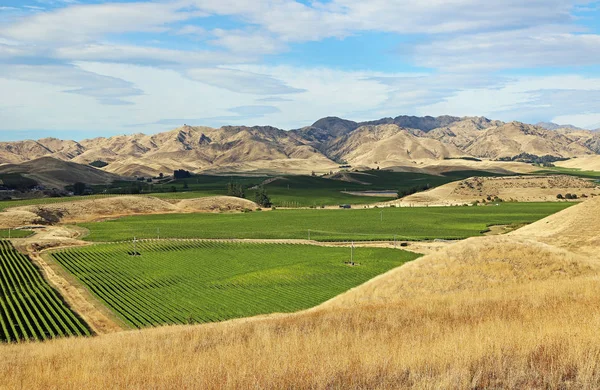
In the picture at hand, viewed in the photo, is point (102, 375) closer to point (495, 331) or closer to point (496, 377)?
point (496, 377)

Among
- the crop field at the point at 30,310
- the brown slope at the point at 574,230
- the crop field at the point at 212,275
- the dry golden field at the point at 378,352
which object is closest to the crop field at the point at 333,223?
the crop field at the point at 212,275

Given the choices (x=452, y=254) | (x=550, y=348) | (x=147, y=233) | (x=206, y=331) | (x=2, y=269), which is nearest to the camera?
(x=550, y=348)

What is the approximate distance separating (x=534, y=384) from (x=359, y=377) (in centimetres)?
345

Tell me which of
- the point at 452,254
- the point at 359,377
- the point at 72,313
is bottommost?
the point at 72,313

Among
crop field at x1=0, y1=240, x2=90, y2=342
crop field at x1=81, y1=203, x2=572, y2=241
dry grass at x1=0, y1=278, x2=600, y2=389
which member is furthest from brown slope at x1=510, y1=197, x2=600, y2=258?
crop field at x1=0, y1=240, x2=90, y2=342

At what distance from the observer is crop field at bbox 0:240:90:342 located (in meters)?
50.8

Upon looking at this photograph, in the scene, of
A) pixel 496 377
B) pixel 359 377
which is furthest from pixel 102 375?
pixel 496 377

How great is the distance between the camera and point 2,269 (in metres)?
81.9

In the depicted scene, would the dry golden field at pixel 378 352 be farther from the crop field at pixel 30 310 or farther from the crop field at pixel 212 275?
the crop field at pixel 212 275

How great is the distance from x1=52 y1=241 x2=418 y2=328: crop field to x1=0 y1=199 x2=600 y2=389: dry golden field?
35885mm

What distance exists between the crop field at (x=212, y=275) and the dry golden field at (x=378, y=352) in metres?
35.9

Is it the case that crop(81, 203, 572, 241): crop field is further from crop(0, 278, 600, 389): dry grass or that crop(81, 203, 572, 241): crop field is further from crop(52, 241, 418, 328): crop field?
crop(0, 278, 600, 389): dry grass

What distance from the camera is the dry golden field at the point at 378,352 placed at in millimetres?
11680

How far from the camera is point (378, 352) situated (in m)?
14.0
